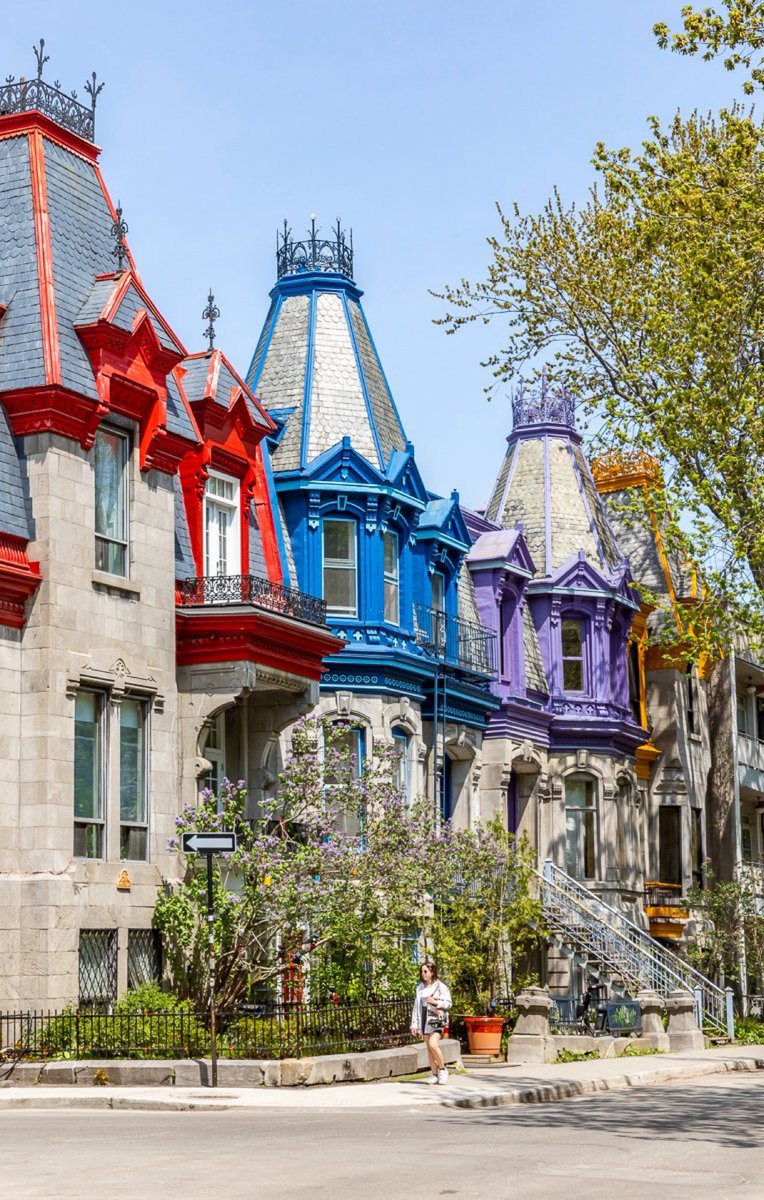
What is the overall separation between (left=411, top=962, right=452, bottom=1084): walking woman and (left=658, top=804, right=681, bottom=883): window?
23393mm

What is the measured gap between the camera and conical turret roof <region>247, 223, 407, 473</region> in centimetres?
3291

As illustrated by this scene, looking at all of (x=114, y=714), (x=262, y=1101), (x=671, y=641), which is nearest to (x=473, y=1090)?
(x=262, y=1101)

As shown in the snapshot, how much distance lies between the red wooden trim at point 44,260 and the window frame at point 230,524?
4.70 meters

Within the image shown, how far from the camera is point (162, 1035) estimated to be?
22.3m

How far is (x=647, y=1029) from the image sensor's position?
32.3 m

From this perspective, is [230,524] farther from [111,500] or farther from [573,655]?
[573,655]

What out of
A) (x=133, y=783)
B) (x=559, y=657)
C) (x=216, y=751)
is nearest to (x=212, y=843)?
(x=133, y=783)

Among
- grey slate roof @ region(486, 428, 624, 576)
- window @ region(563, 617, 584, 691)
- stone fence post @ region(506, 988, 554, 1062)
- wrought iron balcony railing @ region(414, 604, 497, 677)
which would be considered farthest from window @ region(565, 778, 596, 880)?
stone fence post @ region(506, 988, 554, 1062)

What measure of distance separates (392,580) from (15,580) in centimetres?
1099

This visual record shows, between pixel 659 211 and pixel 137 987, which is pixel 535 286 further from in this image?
pixel 137 987

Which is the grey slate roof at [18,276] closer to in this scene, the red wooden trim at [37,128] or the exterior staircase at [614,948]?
the red wooden trim at [37,128]

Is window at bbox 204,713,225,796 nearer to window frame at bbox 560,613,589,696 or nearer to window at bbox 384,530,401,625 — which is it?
window at bbox 384,530,401,625

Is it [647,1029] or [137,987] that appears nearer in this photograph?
[137,987]

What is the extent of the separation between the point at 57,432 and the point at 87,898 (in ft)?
20.9
